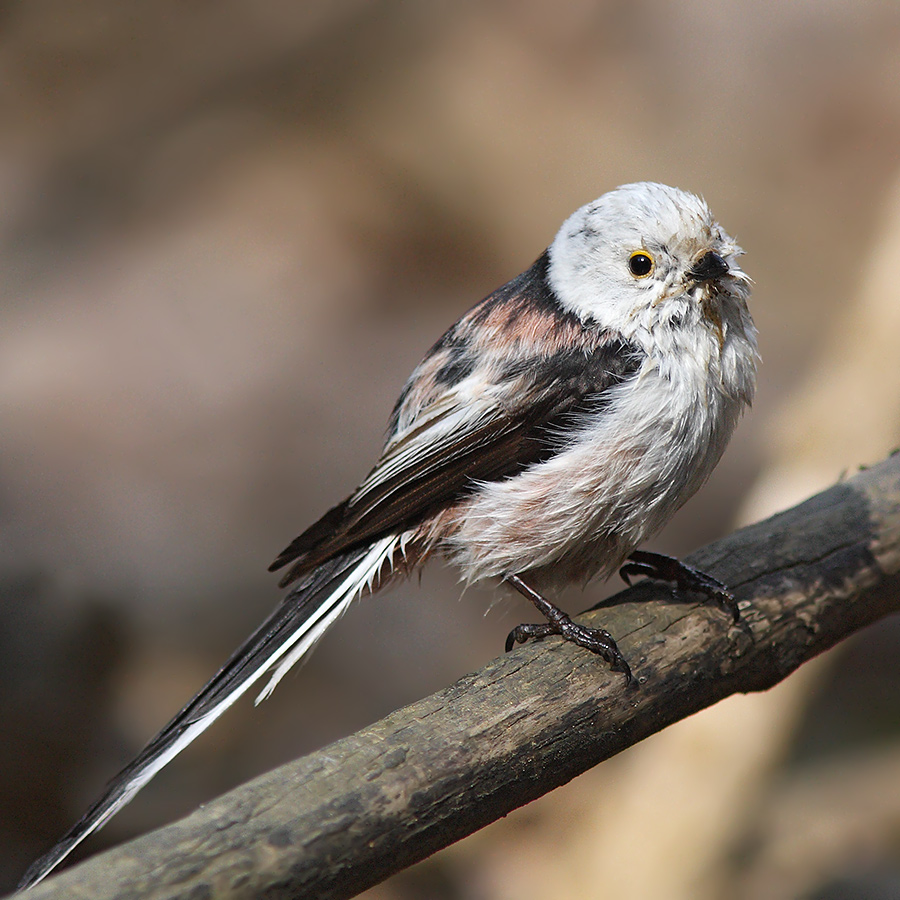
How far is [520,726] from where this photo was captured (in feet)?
6.64

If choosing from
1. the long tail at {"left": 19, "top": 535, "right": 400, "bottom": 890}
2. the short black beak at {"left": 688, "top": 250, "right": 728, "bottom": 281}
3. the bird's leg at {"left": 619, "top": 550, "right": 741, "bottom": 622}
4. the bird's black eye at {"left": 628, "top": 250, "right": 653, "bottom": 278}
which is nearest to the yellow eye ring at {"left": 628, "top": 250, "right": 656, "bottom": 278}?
the bird's black eye at {"left": 628, "top": 250, "right": 653, "bottom": 278}

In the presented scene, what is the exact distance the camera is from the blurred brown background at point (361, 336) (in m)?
4.11

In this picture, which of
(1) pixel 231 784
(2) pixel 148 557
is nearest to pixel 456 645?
(1) pixel 231 784

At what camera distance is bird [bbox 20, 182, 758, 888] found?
93.9 inches

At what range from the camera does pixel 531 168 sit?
7320 mm

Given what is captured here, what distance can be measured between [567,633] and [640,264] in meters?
0.96

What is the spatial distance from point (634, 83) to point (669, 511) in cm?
590

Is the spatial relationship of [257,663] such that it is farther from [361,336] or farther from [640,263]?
[361,336]

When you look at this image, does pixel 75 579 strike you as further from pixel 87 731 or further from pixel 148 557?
pixel 87 731

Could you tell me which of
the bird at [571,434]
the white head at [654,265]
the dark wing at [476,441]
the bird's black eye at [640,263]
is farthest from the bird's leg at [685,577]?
the bird's black eye at [640,263]

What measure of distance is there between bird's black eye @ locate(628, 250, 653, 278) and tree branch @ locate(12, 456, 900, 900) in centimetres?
87

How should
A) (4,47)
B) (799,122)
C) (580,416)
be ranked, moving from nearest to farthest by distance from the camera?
(580,416) → (4,47) → (799,122)

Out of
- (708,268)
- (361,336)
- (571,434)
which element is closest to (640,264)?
(708,268)

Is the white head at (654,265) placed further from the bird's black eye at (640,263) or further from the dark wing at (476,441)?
the dark wing at (476,441)
